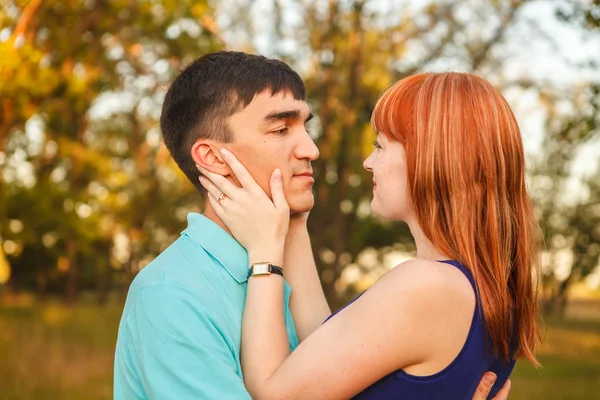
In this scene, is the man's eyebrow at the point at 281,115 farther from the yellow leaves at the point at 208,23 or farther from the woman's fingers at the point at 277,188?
the yellow leaves at the point at 208,23

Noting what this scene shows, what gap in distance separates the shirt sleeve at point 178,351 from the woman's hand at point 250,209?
1.45 ft

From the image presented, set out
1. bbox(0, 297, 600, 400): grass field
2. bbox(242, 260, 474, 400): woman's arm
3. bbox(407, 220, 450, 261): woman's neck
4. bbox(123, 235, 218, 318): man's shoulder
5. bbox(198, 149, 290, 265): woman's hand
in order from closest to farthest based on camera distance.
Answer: bbox(242, 260, 474, 400): woman's arm, bbox(123, 235, 218, 318): man's shoulder, bbox(407, 220, 450, 261): woman's neck, bbox(198, 149, 290, 265): woman's hand, bbox(0, 297, 600, 400): grass field

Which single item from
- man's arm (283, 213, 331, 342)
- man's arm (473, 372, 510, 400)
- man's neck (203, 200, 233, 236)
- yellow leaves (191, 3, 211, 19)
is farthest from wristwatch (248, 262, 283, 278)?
yellow leaves (191, 3, 211, 19)

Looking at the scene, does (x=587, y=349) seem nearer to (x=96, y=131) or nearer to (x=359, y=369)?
(x=96, y=131)

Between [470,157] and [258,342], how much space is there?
0.95 metres

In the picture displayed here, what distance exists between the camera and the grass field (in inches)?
468

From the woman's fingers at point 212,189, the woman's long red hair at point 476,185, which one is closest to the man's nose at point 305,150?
the woman's fingers at point 212,189

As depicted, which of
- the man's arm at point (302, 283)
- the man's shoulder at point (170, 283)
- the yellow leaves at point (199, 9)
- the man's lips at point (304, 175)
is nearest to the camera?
the man's shoulder at point (170, 283)

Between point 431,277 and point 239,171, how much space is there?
95 cm

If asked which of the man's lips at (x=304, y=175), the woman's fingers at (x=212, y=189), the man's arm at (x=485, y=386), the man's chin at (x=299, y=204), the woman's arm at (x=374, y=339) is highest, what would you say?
the woman's fingers at (x=212, y=189)

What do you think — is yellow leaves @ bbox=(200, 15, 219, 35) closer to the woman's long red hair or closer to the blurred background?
the blurred background

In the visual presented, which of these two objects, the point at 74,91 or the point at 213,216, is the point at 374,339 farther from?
the point at 74,91

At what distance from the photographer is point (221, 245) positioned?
273cm

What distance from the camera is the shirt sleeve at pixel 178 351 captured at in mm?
2262
